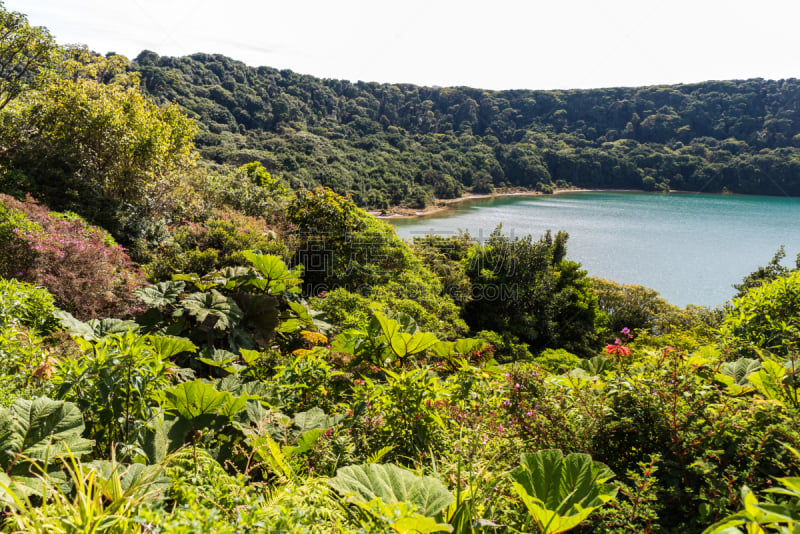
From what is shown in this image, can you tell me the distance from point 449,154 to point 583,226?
142ft

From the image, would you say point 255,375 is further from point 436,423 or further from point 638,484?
point 638,484

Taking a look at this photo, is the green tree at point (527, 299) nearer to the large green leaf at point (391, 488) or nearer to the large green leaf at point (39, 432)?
the large green leaf at point (391, 488)

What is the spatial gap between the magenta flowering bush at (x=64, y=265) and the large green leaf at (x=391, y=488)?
4.28 m

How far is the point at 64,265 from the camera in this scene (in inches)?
177

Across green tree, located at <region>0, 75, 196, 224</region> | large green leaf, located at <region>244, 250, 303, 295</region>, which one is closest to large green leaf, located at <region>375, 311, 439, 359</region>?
large green leaf, located at <region>244, 250, 303, 295</region>

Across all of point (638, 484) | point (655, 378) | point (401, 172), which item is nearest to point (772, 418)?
point (655, 378)

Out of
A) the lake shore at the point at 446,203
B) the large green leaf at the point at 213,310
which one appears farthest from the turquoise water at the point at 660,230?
the large green leaf at the point at 213,310

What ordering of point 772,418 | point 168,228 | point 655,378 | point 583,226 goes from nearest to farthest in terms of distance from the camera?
1. point 772,418
2. point 655,378
3. point 168,228
4. point 583,226

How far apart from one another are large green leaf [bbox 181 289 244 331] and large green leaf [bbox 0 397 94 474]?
6.25ft

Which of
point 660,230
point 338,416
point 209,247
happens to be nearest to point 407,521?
point 338,416

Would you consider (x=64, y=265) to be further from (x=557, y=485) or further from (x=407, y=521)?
(x=557, y=485)

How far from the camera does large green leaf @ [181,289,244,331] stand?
3.52 m

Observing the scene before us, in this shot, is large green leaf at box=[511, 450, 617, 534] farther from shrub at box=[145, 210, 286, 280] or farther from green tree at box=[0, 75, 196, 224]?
green tree at box=[0, 75, 196, 224]

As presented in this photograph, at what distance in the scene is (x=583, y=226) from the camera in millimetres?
50750
